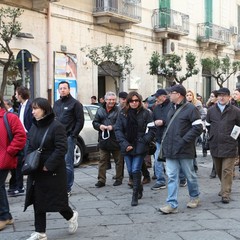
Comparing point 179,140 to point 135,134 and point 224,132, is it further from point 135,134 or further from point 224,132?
point 224,132

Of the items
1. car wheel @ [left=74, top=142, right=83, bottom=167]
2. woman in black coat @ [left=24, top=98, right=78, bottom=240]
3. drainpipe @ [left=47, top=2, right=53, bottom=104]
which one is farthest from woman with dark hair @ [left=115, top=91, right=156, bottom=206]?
drainpipe @ [left=47, top=2, right=53, bottom=104]

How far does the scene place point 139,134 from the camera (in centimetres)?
710

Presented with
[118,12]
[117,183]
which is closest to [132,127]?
[117,183]

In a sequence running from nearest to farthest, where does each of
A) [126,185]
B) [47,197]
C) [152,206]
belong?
[47,197] < [152,206] < [126,185]

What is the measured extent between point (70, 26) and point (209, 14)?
1257cm

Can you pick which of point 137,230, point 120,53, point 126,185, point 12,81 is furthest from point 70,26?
point 137,230

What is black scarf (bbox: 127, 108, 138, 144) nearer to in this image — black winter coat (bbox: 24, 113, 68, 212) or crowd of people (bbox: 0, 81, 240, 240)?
crowd of people (bbox: 0, 81, 240, 240)

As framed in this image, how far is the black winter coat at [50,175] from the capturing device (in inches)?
203

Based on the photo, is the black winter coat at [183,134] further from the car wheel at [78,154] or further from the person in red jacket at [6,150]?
the car wheel at [78,154]

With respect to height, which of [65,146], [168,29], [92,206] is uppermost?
[168,29]

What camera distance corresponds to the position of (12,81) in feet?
46.0

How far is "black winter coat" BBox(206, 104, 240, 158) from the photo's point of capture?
7148mm

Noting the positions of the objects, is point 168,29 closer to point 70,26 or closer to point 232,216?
point 70,26

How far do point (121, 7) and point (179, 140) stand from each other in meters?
14.6
